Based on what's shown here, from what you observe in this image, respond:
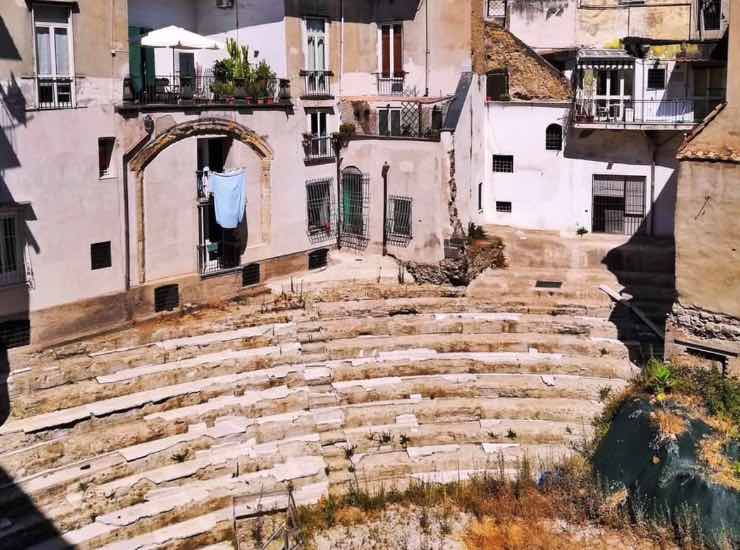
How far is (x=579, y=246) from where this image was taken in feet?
102

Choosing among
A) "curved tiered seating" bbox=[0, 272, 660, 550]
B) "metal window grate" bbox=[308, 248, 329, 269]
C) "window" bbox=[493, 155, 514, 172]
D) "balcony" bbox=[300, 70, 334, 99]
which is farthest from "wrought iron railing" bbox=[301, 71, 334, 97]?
"window" bbox=[493, 155, 514, 172]

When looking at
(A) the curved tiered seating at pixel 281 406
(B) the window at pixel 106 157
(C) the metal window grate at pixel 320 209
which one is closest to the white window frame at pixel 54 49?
(B) the window at pixel 106 157

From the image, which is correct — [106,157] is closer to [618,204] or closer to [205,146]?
[205,146]

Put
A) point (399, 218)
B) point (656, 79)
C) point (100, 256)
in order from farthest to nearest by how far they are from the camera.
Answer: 1. point (656, 79)
2. point (399, 218)
3. point (100, 256)

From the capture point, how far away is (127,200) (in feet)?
77.1

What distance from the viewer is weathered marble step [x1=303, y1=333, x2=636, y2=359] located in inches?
955

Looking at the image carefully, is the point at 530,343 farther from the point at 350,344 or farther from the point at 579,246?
the point at 579,246

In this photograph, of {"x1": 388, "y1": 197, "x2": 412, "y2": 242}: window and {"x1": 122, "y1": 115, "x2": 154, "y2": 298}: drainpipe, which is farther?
{"x1": 388, "y1": 197, "x2": 412, "y2": 242}: window

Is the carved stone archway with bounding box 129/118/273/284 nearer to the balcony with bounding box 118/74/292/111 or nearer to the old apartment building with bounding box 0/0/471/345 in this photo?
the old apartment building with bounding box 0/0/471/345

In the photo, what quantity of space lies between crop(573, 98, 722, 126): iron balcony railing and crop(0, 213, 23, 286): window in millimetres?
18977

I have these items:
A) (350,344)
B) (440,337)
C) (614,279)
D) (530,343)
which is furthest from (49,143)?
(614,279)

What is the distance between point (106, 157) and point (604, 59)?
1775 cm

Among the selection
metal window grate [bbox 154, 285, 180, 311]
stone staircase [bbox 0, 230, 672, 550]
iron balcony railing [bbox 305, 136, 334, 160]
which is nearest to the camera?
stone staircase [bbox 0, 230, 672, 550]

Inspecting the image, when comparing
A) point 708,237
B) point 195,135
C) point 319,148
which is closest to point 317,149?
point 319,148
